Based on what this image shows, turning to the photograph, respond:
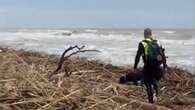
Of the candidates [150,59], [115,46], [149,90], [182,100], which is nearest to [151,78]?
[149,90]

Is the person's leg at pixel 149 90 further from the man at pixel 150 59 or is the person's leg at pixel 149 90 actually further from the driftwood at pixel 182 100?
the driftwood at pixel 182 100

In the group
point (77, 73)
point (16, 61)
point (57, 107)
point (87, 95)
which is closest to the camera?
point (57, 107)

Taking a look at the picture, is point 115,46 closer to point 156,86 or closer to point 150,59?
point 156,86

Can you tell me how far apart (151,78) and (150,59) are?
54 centimetres

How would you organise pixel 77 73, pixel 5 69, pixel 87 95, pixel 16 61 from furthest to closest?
pixel 77 73
pixel 16 61
pixel 5 69
pixel 87 95

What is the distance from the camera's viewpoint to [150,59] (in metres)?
9.73

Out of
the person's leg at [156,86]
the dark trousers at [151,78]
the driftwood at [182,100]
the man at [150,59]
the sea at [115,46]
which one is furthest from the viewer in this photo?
the sea at [115,46]

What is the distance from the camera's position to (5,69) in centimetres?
844

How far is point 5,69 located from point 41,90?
130cm

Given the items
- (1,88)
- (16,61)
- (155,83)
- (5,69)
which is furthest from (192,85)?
(1,88)

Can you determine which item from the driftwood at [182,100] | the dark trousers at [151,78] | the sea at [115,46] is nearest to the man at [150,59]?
the dark trousers at [151,78]

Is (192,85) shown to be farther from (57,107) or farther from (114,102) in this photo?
(57,107)

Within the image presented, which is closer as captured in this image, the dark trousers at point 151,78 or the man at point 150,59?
the man at point 150,59

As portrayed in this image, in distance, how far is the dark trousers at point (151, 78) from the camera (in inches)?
392
